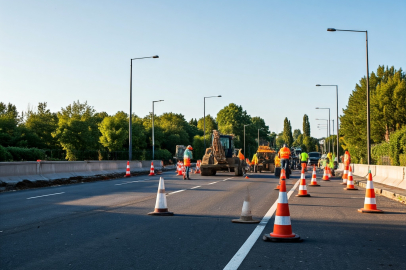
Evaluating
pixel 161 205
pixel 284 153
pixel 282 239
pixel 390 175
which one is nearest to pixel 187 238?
pixel 282 239

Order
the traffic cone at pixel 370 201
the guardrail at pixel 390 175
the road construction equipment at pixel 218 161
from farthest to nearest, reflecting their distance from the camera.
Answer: the road construction equipment at pixel 218 161 < the guardrail at pixel 390 175 < the traffic cone at pixel 370 201

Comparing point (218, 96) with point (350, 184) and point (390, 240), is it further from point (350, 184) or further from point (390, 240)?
point (390, 240)

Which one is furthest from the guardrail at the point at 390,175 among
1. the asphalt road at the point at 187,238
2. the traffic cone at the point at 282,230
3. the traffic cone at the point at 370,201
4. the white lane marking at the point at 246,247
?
the traffic cone at the point at 282,230

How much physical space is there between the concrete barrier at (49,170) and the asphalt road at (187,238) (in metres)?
6.97

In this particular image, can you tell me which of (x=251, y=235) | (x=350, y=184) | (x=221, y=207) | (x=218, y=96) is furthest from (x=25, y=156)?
(x=251, y=235)

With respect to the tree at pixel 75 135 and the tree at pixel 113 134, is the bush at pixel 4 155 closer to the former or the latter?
the tree at pixel 75 135

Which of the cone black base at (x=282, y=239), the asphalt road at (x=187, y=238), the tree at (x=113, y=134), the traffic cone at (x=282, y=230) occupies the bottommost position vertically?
the asphalt road at (x=187, y=238)

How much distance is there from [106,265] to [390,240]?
4.45m

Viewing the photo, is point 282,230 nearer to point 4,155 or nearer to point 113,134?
point 4,155

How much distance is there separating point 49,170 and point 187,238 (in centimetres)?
1601

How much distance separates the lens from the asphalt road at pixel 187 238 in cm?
598

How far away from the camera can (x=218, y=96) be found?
58438 mm

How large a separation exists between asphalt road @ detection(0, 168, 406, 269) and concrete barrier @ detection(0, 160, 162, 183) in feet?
22.9

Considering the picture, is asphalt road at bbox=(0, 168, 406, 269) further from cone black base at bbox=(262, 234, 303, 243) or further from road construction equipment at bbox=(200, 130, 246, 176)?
road construction equipment at bbox=(200, 130, 246, 176)
